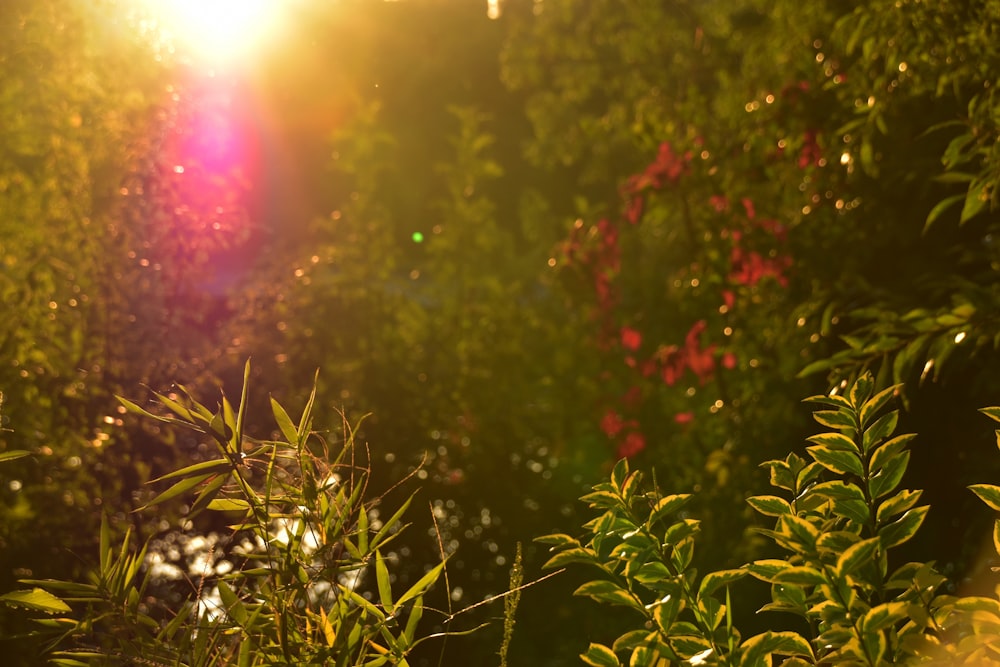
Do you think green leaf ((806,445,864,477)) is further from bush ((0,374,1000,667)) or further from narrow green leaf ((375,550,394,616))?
narrow green leaf ((375,550,394,616))

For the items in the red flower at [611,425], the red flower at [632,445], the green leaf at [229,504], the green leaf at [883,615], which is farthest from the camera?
the red flower at [611,425]

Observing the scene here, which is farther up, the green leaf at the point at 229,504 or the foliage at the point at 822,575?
the green leaf at the point at 229,504

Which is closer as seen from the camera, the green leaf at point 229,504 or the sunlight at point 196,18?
the green leaf at point 229,504

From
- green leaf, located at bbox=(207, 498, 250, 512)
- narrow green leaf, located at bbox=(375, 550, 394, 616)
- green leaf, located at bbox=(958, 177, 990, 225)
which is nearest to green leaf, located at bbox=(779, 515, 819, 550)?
narrow green leaf, located at bbox=(375, 550, 394, 616)

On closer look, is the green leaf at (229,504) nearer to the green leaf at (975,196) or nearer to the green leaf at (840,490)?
the green leaf at (840,490)

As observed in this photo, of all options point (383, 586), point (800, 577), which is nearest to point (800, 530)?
point (800, 577)

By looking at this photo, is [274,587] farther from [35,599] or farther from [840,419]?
[840,419]

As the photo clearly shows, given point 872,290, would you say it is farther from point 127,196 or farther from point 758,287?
point 127,196

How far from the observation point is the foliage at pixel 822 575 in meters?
1.35

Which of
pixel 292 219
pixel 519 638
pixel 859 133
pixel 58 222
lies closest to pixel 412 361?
pixel 519 638

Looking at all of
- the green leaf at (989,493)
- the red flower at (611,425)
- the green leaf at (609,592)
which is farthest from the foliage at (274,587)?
the red flower at (611,425)

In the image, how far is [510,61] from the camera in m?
9.29

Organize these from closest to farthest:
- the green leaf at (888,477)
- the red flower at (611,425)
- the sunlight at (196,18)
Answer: the green leaf at (888,477), the red flower at (611,425), the sunlight at (196,18)

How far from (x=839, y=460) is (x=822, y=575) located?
0.19 m
